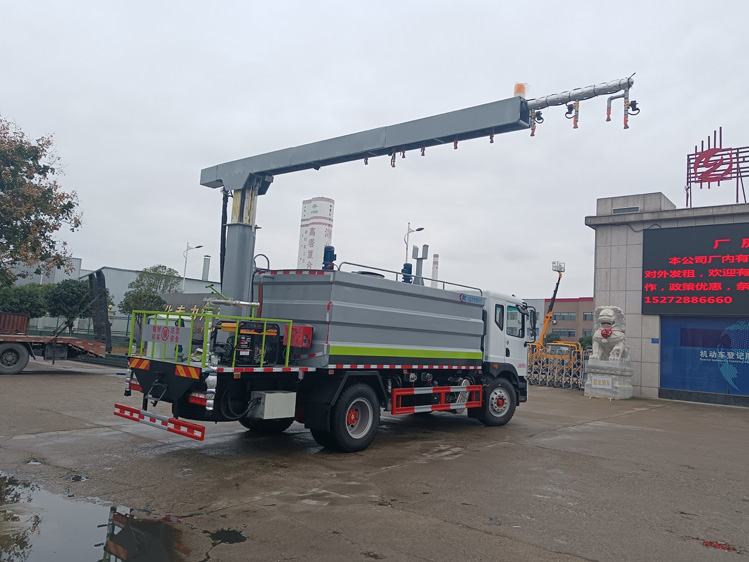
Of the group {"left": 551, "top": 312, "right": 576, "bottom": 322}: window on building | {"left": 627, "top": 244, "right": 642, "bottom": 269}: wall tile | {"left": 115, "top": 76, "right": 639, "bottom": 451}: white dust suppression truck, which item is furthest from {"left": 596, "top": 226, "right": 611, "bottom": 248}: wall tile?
{"left": 551, "top": 312, "right": 576, "bottom": 322}: window on building

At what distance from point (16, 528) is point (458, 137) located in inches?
321

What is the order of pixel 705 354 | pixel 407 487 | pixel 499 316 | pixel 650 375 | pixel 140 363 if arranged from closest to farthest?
1. pixel 407 487
2. pixel 140 363
3. pixel 499 316
4. pixel 705 354
5. pixel 650 375

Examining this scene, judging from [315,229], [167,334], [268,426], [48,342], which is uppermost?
[315,229]

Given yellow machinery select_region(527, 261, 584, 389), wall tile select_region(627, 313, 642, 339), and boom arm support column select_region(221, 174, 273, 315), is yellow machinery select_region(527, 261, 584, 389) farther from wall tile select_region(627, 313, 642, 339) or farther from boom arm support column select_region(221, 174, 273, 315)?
boom arm support column select_region(221, 174, 273, 315)

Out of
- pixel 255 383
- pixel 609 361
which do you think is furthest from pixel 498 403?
pixel 609 361

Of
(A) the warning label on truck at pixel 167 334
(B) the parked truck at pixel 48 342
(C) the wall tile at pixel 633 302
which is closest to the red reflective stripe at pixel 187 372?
(A) the warning label on truck at pixel 167 334

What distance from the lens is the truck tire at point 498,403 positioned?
11.6 meters

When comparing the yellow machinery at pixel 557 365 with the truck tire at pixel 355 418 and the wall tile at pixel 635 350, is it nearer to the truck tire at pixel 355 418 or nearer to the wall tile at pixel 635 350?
the wall tile at pixel 635 350

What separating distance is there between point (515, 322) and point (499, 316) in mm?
706

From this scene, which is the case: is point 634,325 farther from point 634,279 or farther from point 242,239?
point 242,239

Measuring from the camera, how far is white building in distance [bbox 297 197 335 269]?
2262 cm

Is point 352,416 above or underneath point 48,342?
underneath

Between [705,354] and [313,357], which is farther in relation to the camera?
[705,354]

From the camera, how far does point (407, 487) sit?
263 inches
